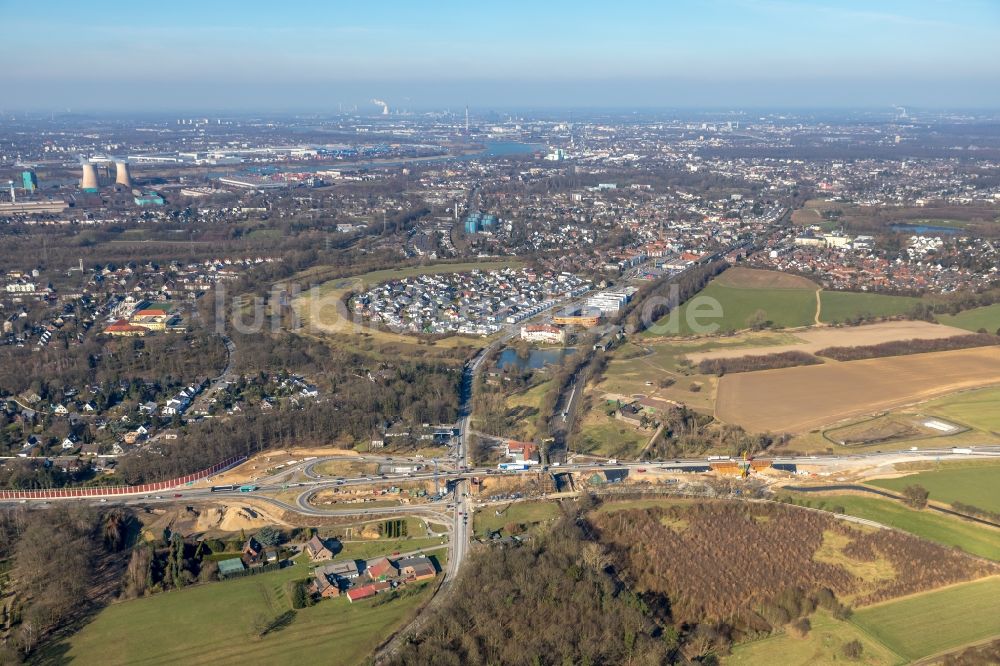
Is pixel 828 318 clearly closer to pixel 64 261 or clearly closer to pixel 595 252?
pixel 595 252

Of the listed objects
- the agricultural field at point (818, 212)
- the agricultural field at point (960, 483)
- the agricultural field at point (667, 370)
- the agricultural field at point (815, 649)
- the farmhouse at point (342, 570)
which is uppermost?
the agricultural field at point (818, 212)

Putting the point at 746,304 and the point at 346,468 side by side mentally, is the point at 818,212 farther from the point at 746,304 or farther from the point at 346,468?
the point at 346,468

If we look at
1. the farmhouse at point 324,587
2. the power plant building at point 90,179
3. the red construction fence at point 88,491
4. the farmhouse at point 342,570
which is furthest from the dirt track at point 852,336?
the power plant building at point 90,179

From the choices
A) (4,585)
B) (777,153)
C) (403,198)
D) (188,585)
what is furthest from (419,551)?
(777,153)

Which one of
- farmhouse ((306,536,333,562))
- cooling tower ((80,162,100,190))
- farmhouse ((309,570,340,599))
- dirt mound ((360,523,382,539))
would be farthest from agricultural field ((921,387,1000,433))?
cooling tower ((80,162,100,190))

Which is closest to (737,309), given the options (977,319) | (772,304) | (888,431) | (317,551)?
(772,304)

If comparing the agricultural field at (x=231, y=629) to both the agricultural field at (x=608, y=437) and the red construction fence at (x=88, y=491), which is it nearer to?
the red construction fence at (x=88, y=491)
